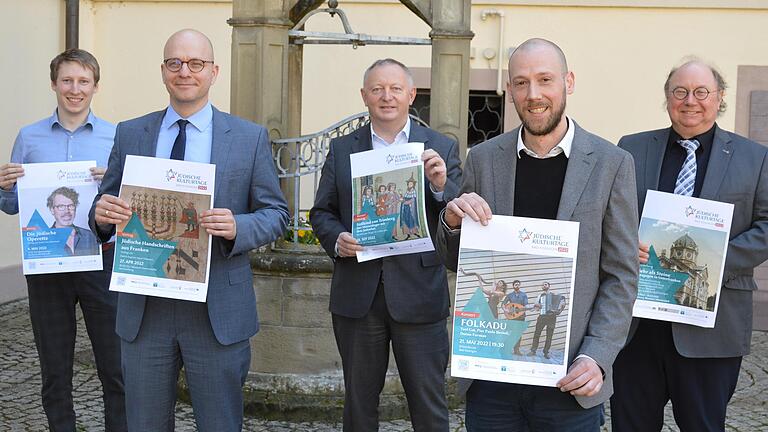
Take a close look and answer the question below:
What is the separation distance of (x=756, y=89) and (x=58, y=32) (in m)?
7.73

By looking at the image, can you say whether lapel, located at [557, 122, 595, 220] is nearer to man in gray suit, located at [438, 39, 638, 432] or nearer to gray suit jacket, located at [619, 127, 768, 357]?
man in gray suit, located at [438, 39, 638, 432]

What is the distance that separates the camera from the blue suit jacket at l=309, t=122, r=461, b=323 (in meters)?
4.90

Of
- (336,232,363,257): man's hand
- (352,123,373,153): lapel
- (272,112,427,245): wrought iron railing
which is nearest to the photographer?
(336,232,363,257): man's hand

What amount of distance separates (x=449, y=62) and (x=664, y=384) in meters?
2.86

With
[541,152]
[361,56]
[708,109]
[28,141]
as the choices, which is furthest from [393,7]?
[541,152]

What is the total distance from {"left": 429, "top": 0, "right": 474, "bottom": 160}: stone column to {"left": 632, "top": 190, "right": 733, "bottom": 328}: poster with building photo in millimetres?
2447

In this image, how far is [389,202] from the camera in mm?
4668

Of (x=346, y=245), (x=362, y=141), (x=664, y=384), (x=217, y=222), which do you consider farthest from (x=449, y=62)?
(x=217, y=222)

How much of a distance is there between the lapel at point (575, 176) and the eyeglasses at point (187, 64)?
1578mm

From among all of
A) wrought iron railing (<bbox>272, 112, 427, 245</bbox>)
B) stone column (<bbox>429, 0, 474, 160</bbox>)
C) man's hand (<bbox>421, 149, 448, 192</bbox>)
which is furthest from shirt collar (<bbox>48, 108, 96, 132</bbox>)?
stone column (<bbox>429, 0, 474, 160</bbox>)

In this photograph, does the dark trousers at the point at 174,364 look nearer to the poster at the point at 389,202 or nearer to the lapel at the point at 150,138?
the lapel at the point at 150,138

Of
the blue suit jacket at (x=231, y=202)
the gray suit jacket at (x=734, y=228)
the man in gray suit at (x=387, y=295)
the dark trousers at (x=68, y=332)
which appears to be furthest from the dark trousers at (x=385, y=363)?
the dark trousers at (x=68, y=332)

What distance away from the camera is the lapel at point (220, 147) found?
422cm

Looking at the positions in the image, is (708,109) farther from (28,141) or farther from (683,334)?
(28,141)
